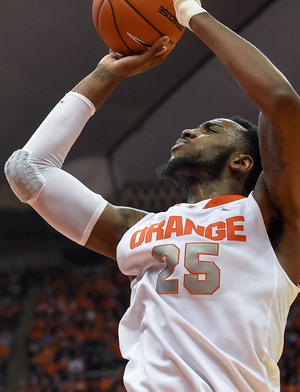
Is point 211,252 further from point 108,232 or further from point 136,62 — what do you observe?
point 136,62

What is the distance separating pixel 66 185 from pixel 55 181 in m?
0.05

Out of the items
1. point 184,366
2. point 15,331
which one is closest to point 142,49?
point 184,366

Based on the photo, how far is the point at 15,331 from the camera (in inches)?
501

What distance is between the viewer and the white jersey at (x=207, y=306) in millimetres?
1880

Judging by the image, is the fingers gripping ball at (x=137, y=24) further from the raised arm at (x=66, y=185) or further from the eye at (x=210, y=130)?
the eye at (x=210, y=130)

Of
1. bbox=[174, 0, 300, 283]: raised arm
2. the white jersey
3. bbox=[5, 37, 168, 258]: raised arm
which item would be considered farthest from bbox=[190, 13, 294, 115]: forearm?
bbox=[5, 37, 168, 258]: raised arm

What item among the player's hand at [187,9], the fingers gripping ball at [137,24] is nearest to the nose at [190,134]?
the fingers gripping ball at [137,24]

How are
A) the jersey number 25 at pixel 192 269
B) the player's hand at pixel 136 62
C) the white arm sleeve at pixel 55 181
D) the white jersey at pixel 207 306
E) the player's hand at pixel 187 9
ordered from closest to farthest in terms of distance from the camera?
the white jersey at pixel 207 306
the jersey number 25 at pixel 192 269
the player's hand at pixel 187 9
the white arm sleeve at pixel 55 181
the player's hand at pixel 136 62

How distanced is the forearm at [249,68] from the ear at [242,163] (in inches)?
21.4

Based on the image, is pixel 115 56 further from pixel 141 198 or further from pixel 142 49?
pixel 141 198

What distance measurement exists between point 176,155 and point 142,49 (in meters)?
0.47

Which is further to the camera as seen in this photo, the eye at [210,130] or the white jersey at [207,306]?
the eye at [210,130]

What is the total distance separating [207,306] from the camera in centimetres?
197

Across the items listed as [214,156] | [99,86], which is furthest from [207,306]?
[99,86]
